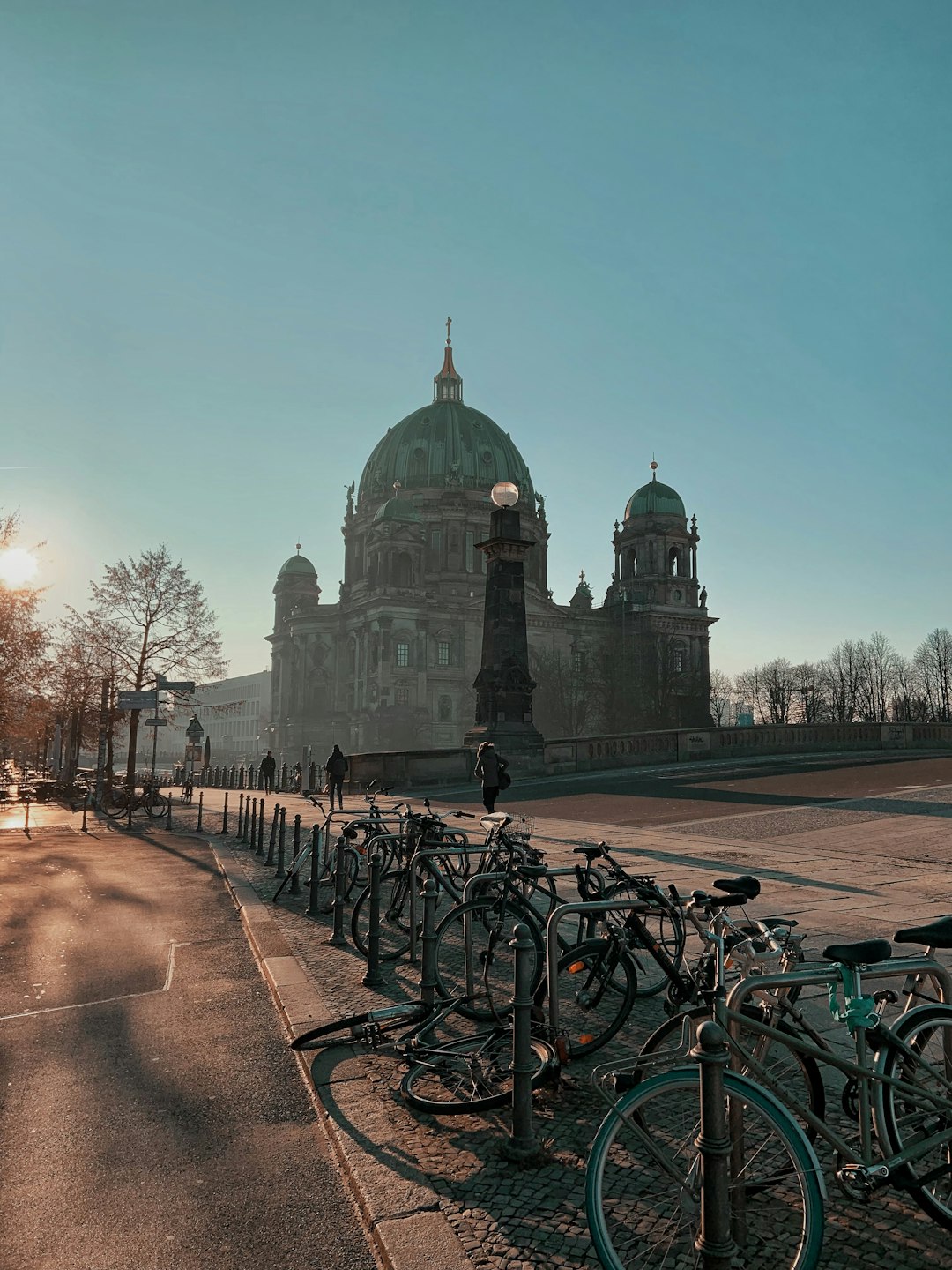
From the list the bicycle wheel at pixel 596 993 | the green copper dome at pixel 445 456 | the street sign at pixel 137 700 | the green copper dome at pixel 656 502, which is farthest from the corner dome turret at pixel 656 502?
the bicycle wheel at pixel 596 993

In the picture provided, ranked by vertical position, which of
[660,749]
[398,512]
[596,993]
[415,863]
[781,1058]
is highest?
[398,512]

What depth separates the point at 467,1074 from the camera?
5.04 m

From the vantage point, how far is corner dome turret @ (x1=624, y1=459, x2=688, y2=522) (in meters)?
90.1

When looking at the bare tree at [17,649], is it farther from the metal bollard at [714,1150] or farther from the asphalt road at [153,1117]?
the metal bollard at [714,1150]

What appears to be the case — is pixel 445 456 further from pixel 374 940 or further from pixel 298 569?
pixel 374 940

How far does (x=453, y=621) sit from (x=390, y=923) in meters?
76.9

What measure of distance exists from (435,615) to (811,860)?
7345 cm

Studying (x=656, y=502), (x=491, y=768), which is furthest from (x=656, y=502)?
(x=491, y=768)

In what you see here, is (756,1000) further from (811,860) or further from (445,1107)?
(811,860)

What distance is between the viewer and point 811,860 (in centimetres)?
1265

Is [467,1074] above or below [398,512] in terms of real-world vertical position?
below

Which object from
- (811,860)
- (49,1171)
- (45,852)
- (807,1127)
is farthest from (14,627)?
(807,1127)

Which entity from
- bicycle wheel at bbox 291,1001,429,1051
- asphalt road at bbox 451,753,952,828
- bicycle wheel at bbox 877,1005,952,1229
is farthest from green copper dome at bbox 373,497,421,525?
bicycle wheel at bbox 877,1005,952,1229

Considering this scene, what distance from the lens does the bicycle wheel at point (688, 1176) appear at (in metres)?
2.95
